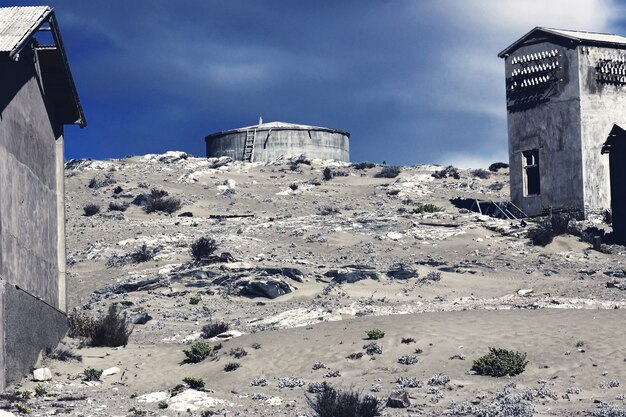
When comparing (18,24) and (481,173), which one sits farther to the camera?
(481,173)

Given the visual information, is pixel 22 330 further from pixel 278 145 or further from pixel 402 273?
pixel 278 145

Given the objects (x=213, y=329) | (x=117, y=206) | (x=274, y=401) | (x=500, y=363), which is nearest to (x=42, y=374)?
(x=274, y=401)

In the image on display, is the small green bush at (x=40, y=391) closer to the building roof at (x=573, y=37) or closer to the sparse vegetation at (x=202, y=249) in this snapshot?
the sparse vegetation at (x=202, y=249)

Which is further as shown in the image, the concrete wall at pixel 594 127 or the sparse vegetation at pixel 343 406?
the concrete wall at pixel 594 127

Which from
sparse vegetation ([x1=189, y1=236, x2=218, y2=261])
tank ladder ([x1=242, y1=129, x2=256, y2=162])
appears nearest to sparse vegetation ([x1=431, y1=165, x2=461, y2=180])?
tank ladder ([x1=242, y1=129, x2=256, y2=162])

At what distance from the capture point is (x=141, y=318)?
28.6m

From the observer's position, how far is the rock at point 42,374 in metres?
20.8

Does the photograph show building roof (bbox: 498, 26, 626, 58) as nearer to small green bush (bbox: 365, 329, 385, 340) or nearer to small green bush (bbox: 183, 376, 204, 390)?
small green bush (bbox: 365, 329, 385, 340)

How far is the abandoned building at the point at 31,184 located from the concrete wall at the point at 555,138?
87.7 feet

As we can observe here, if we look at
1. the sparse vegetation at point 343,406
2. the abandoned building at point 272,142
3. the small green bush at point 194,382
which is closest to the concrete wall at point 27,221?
the small green bush at point 194,382

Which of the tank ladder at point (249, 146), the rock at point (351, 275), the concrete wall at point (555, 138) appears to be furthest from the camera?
the tank ladder at point (249, 146)

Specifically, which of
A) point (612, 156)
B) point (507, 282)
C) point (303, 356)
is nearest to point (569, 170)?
point (612, 156)


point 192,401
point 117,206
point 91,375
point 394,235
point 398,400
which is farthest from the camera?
point 117,206

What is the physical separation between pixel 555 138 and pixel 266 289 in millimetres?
21081
